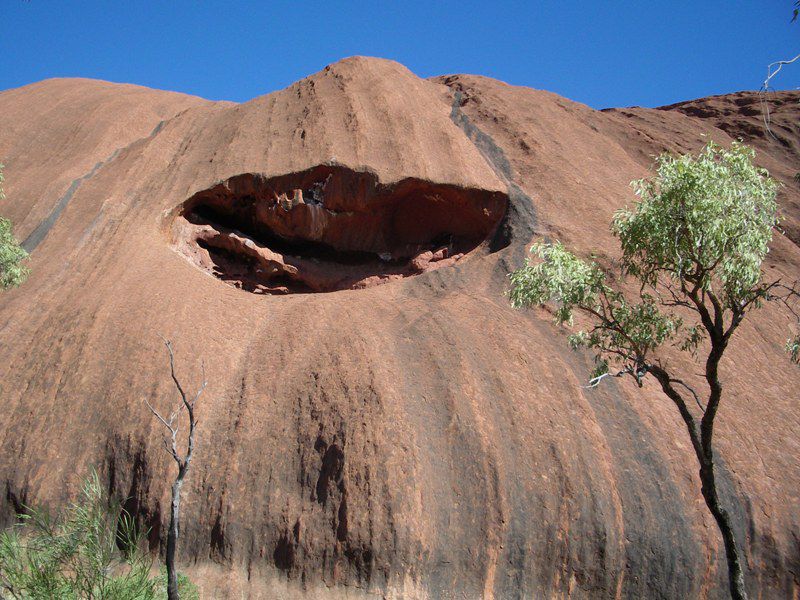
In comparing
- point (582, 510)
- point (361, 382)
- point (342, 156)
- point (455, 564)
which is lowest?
point (455, 564)

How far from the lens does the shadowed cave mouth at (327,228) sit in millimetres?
18547

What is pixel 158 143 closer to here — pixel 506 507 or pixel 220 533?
pixel 220 533

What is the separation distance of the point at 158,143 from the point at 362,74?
22.3 feet

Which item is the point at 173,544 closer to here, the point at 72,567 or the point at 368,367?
the point at 72,567

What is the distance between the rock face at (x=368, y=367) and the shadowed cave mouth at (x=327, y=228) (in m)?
0.07

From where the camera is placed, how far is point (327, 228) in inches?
757

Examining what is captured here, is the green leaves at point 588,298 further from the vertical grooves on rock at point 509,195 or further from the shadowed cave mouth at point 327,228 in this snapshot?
the shadowed cave mouth at point 327,228

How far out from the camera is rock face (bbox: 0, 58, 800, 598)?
11.5m

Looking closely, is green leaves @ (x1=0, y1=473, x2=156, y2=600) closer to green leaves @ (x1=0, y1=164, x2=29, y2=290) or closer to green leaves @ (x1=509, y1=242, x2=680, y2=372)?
green leaves @ (x1=509, y1=242, x2=680, y2=372)

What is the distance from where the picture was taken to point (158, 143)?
21.5 metres

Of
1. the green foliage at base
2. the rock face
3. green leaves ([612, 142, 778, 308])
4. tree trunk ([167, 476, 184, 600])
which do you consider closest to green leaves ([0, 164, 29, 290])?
the rock face

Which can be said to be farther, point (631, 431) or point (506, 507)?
point (631, 431)

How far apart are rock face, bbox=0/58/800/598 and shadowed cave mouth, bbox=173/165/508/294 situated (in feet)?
0.22

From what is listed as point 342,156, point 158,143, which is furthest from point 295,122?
point 158,143
